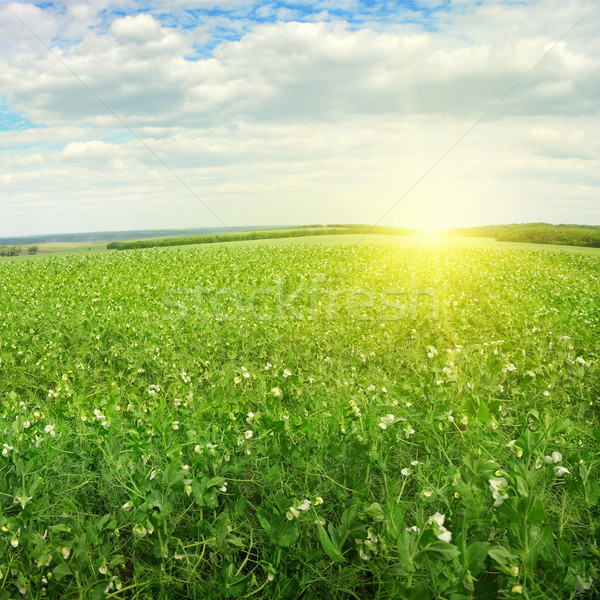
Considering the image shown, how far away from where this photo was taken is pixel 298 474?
3.63m

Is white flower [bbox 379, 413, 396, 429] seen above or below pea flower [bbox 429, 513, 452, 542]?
above

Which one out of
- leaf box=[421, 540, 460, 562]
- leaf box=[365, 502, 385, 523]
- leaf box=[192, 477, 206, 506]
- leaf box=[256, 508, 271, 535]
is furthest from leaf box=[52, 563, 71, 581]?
leaf box=[421, 540, 460, 562]

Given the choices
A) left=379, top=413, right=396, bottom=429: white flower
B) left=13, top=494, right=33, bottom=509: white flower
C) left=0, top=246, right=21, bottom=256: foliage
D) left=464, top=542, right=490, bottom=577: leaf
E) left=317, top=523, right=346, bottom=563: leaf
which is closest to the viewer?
left=464, top=542, right=490, bottom=577: leaf

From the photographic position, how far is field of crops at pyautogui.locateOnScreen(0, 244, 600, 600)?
8.69 feet

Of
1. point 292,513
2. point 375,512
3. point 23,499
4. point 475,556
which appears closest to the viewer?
point 475,556

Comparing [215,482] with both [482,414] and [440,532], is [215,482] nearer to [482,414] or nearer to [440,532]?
[440,532]

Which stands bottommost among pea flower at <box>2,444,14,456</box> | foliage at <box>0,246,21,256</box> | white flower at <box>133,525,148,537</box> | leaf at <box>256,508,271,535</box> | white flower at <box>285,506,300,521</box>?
leaf at <box>256,508,271,535</box>

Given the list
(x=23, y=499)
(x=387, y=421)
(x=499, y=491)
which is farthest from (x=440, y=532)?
(x=23, y=499)

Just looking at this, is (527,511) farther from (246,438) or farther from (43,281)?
(43,281)

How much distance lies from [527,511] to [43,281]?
15379 mm

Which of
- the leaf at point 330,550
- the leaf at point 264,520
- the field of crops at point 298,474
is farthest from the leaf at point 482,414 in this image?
the leaf at point 264,520

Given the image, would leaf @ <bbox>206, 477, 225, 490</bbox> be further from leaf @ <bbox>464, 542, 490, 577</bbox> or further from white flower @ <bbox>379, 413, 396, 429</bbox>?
leaf @ <bbox>464, 542, 490, 577</bbox>

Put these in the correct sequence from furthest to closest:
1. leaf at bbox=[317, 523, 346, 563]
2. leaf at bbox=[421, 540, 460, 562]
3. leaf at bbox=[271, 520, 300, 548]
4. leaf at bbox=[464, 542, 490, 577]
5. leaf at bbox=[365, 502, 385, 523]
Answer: leaf at bbox=[271, 520, 300, 548]
leaf at bbox=[365, 502, 385, 523]
leaf at bbox=[317, 523, 346, 563]
leaf at bbox=[464, 542, 490, 577]
leaf at bbox=[421, 540, 460, 562]

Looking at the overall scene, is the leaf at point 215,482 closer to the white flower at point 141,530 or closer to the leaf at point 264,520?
the leaf at point 264,520
